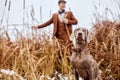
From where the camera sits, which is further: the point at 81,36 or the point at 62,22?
the point at 62,22

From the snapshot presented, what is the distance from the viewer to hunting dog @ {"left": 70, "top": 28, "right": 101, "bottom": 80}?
4008mm

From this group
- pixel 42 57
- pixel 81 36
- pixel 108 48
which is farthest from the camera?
pixel 108 48

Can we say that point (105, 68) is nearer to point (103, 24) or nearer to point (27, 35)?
point (27, 35)

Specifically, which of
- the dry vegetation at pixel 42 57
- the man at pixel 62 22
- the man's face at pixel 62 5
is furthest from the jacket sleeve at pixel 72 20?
the dry vegetation at pixel 42 57

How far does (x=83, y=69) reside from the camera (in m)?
4.07

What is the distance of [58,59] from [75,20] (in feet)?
4.02

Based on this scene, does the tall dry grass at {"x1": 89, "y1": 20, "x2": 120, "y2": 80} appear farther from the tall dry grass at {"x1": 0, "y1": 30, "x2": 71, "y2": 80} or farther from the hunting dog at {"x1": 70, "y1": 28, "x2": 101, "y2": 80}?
the hunting dog at {"x1": 70, "y1": 28, "x2": 101, "y2": 80}

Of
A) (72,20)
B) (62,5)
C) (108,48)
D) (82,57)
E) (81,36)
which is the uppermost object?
(62,5)

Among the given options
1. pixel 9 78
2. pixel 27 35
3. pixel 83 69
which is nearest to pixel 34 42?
pixel 27 35

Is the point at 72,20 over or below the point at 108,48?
over

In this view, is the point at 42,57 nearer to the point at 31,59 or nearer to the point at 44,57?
the point at 44,57

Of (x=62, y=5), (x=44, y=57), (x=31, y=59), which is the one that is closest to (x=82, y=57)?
(x=31, y=59)

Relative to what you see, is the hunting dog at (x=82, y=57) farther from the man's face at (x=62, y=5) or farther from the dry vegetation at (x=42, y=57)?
the man's face at (x=62, y=5)

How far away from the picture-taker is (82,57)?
158 inches
